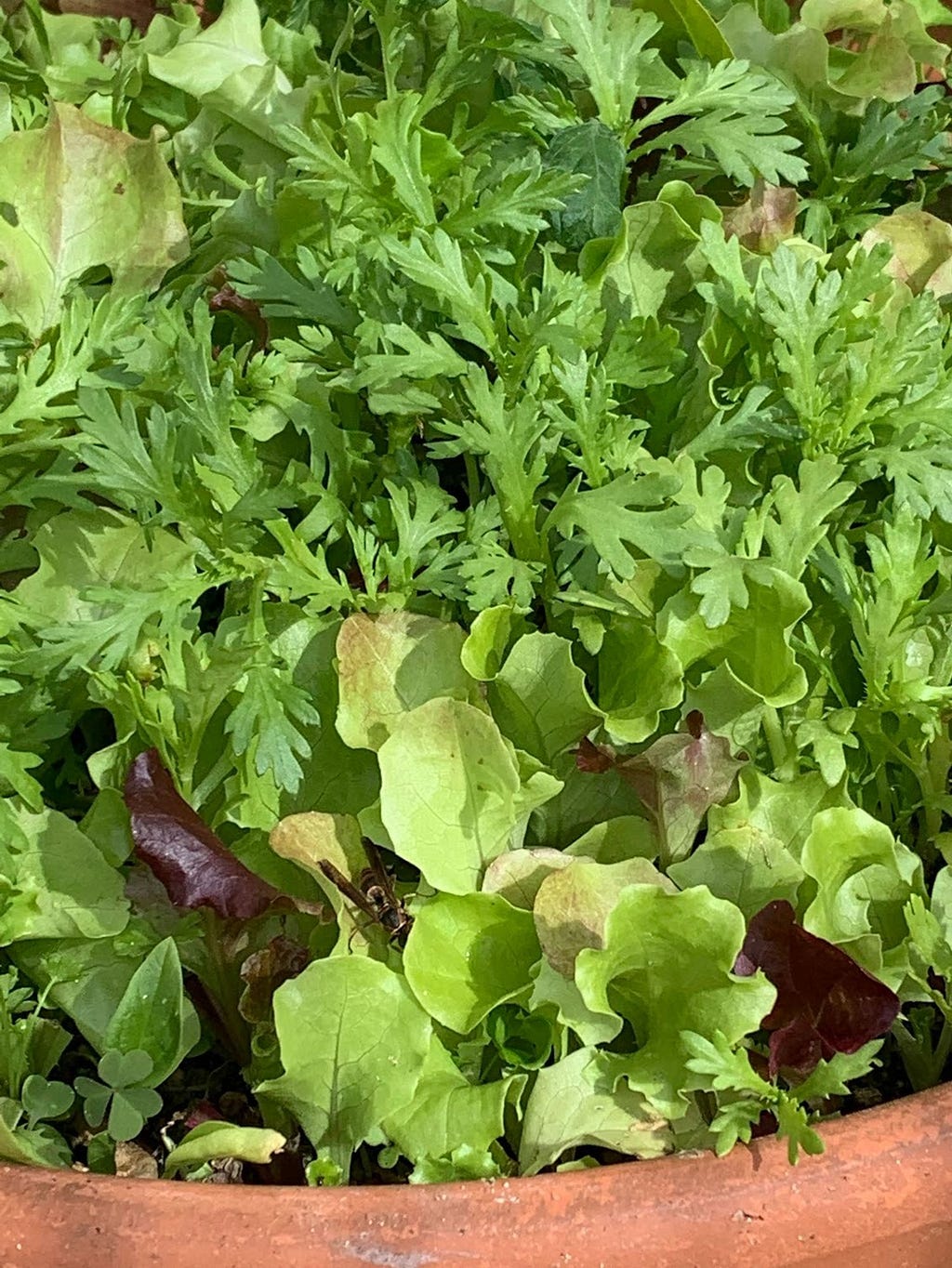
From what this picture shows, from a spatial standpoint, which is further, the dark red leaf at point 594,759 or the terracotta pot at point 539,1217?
the dark red leaf at point 594,759

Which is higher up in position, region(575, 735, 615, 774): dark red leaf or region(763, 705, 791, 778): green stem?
region(575, 735, 615, 774): dark red leaf

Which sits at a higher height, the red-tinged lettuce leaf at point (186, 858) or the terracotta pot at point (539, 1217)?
the red-tinged lettuce leaf at point (186, 858)

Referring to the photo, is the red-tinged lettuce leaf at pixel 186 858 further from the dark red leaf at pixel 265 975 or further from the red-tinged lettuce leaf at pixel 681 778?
the red-tinged lettuce leaf at pixel 681 778

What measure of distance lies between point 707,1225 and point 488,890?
143 millimetres

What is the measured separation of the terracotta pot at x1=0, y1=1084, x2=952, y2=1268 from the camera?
38cm

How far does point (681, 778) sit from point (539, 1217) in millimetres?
171

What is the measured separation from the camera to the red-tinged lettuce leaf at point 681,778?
1.58ft

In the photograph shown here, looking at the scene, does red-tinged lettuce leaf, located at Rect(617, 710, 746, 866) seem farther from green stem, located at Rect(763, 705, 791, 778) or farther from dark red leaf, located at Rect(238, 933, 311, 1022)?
dark red leaf, located at Rect(238, 933, 311, 1022)

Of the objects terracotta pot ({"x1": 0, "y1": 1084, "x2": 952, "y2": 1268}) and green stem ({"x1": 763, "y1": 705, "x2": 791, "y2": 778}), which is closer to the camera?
terracotta pot ({"x1": 0, "y1": 1084, "x2": 952, "y2": 1268})

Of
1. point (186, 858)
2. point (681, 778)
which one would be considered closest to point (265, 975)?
point (186, 858)

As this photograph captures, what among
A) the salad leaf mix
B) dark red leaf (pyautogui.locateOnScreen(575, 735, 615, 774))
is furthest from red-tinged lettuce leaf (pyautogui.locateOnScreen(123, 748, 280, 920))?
dark red leaf (pyautogui.locateOnScreen(575, 735, 615, 774))

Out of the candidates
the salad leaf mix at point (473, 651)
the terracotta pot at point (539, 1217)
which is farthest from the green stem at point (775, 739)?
the terracotta pot at point (539, 1217)

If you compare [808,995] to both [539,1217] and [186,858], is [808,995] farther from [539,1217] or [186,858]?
[186,858]

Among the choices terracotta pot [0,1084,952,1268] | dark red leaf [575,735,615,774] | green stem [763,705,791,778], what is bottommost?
terracotta pot [0,1084,952,1268]
